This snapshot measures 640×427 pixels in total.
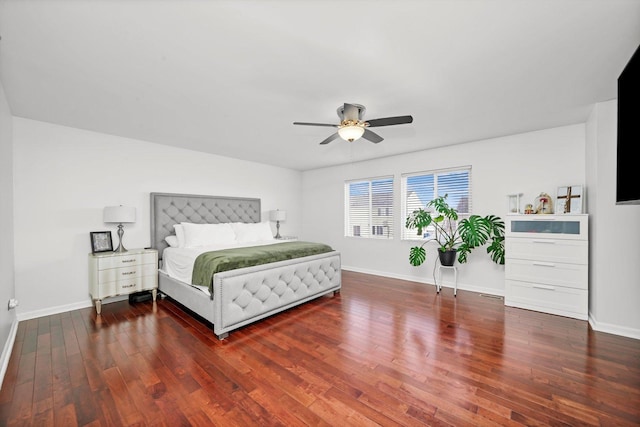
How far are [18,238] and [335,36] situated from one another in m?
4.17

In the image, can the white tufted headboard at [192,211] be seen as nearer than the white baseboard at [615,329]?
No

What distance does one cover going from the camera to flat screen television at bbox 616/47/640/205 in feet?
4.76

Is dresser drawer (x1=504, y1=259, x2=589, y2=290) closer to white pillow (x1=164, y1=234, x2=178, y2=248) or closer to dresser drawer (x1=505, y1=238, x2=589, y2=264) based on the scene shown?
dresser drawer (x1=505, y1=238, x2=589, y2=264)

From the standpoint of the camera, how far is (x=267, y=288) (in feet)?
9.75

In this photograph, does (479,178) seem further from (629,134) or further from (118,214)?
(118,214)

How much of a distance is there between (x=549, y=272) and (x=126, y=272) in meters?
5.53

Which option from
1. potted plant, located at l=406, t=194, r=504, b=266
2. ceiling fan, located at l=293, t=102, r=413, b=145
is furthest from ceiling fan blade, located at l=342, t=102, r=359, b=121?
potted plant, located at l=406, t=194, r=504, b=266

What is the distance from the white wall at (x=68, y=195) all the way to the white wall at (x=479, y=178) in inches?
136

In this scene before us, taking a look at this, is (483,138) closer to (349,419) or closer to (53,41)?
(349,419)

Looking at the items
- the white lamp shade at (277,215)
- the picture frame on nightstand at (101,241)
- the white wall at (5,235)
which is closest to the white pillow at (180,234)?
the picture frame on nightstand at (101,241)

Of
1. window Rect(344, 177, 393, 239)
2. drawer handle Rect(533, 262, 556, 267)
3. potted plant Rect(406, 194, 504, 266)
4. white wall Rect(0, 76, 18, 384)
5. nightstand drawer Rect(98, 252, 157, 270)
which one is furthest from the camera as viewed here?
window Rect(344, 177, 393, 239)

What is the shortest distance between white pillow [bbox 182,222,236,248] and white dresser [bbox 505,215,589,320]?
4212 millimetres

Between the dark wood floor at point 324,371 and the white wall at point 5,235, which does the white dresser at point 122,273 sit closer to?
the dark wood floor at point 324,371

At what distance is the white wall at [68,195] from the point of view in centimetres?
304
